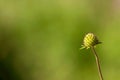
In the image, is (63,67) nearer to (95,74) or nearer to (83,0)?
(95,74)

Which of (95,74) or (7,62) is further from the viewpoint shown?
(7,62)

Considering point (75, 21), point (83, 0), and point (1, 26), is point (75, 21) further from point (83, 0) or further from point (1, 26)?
point (1, 26)

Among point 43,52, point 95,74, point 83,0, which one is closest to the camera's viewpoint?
point 95,74

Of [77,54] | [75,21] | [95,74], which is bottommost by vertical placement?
[95,74]

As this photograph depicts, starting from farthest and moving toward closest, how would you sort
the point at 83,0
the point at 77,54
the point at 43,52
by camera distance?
1. the point at 83,0
2. the point at 43,52
3. the point at 77,54

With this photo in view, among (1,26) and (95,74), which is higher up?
(1,26)

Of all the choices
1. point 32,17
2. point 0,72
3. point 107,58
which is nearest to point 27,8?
point 32,17
